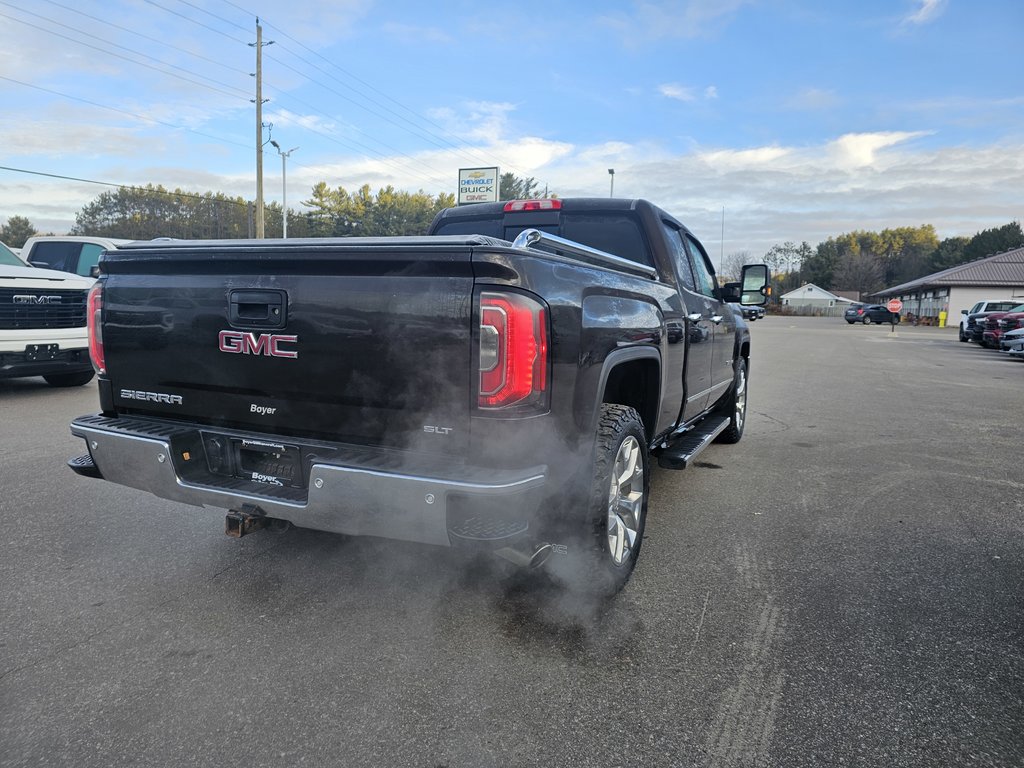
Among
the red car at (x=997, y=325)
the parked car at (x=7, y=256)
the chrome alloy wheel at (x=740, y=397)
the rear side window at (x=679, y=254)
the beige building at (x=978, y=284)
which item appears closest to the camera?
the rear side window at (x=679, y=254)

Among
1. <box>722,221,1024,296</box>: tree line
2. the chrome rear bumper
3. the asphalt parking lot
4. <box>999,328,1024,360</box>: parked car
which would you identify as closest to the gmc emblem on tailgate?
the chrome rear bumper

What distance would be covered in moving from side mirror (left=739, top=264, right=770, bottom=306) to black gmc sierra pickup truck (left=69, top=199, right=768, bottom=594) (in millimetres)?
2313

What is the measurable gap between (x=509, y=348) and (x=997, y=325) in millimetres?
27607

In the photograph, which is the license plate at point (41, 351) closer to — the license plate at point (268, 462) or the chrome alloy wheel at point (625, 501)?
the license plate at point (268, 462)

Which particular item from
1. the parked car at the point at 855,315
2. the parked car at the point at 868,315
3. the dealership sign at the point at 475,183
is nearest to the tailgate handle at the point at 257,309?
the dealership sign at the point at 475,183

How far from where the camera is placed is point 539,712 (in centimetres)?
244

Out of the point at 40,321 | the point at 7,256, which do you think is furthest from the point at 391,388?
the point at 7,256

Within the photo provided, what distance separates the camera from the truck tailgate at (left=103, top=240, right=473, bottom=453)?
2.61 meters

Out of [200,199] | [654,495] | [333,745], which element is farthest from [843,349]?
[200,199]

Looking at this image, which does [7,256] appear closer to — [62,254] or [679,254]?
[62,254]

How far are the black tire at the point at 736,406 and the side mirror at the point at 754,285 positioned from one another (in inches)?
37.6

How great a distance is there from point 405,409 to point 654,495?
2910mm

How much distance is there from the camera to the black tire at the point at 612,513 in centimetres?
295

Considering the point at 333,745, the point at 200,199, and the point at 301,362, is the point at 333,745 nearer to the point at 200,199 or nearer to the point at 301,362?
the point at 301,362
